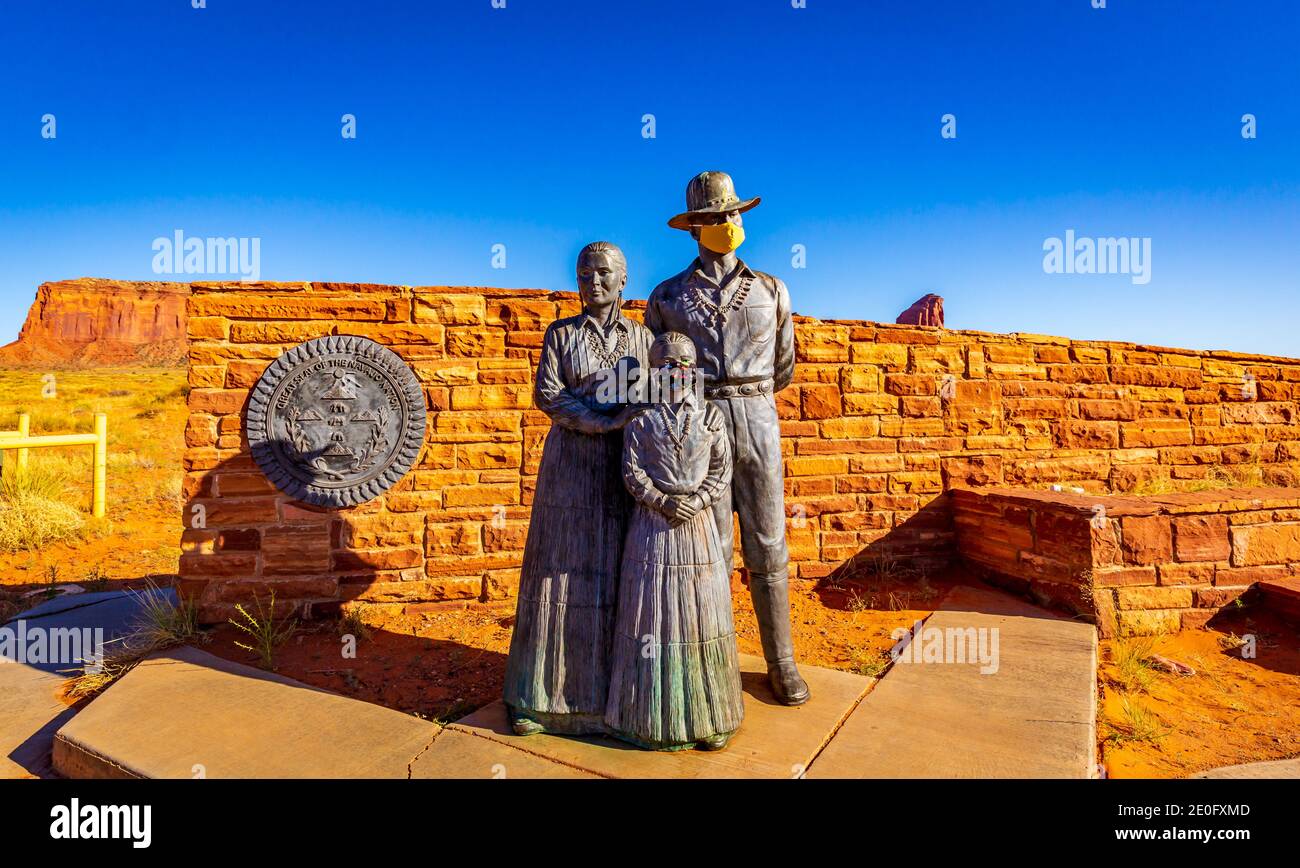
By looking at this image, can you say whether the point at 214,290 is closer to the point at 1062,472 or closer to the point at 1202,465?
the point at 1062,472

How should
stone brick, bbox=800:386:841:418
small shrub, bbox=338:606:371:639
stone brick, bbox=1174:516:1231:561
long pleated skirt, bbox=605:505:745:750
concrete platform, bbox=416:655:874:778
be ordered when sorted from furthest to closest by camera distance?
stone brick, bbox=800:386:841:418 → stone brick, bbox=1174:516:1231:561 → small shrub, bbox=338:606:371:639 → long pleated skirt, bbox=605:505:745:750 → concrete platform, bbox=416:655:874:778

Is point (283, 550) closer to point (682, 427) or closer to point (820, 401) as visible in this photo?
point (682, 427)

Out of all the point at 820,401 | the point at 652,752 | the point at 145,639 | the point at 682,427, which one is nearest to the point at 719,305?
the point at 682,427

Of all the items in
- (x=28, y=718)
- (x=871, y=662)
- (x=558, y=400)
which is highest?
(x=558, y=400)

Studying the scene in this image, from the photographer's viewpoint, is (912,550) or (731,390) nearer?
(731,390)

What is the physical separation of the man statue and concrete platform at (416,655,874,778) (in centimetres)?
18

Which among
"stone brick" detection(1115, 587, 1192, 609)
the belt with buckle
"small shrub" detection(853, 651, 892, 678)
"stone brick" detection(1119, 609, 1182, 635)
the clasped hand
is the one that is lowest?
"small shrub" detection(853, 651, 892, 678)

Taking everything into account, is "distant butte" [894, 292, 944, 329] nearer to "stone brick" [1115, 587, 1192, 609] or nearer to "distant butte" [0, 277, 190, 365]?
"stone brick" [1115, 587, 1192, 609]

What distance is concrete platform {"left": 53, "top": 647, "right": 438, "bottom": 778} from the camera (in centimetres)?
239

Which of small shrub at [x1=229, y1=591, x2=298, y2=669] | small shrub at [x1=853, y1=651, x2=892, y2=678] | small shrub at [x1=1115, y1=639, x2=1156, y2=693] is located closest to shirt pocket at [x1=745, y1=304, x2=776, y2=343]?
small shrub at [x1=853, y1=651, x2=892, y2=678]

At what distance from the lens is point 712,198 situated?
2766 mm

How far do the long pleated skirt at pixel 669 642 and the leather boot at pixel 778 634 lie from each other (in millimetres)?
502

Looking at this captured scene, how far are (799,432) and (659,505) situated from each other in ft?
10.6

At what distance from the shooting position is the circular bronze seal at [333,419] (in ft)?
14.0
